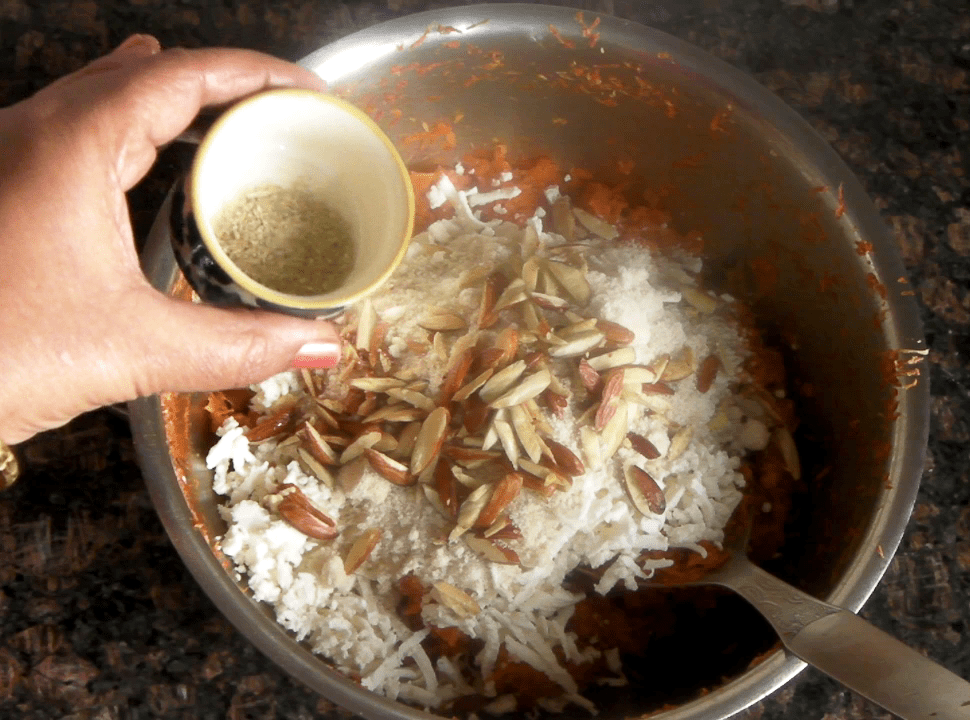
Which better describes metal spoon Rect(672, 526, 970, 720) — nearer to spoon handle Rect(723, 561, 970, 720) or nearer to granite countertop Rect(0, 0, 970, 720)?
spoon handle Rect(723, 561, 970, 720)

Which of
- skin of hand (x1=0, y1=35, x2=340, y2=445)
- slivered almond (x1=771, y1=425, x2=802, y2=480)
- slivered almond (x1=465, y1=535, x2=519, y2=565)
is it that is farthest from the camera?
slivered almond (x1=771, y1=425, x2=802, y2=480)

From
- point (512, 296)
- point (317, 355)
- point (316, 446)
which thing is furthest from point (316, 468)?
point (512, 296)

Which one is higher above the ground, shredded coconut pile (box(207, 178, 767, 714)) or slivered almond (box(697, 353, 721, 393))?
slivered almond (box(697, 353, 721, 393))

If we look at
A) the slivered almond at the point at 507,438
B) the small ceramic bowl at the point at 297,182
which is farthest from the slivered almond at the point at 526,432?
the small ceramic bowl at the point at 297,182

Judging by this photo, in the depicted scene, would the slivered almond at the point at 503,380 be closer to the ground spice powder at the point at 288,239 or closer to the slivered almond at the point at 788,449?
the ground spice powder at the point at 288,239

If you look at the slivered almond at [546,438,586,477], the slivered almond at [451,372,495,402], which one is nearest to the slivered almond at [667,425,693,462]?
the slivered almond at [546,438,586,477]
